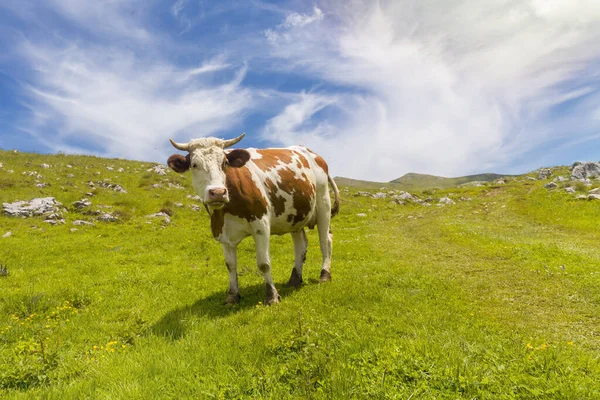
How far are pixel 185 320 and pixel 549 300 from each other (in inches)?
332

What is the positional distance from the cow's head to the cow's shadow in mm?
2571

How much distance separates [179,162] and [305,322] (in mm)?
4403

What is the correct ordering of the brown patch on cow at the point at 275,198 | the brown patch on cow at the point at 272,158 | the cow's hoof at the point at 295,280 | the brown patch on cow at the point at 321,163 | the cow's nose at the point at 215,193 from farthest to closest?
the brown patch on cow at the point at 321,163 < the cow's hoof at the point at 295,280 < the brown patch on cow at the point at 272,158 < the brown patch on cow at the point at 275,198 < the cow's nose at the point at 215,193

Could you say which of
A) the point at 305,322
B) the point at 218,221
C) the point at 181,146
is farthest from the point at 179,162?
the point at 305,322

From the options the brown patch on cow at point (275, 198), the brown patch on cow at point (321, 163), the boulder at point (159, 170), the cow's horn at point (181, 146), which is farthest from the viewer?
the boulder at point (159, 170)

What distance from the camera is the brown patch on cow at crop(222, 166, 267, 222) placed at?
26.4 feet

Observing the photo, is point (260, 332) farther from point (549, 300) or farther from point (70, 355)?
point (549, 300)

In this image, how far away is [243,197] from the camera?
8133mm

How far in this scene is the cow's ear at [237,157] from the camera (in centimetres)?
789

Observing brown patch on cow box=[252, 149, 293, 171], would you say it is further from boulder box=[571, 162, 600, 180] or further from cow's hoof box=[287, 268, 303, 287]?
boulder box=[571, 162, 600, 180]

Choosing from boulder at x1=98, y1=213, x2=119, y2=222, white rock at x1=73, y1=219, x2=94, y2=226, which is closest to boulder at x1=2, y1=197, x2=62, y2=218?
white rock at x1=73, y1=219, x2=94, y2=226

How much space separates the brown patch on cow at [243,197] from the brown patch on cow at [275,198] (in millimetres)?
493

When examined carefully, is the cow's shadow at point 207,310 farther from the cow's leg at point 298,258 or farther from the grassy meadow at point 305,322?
the cow's leg at point 298,258

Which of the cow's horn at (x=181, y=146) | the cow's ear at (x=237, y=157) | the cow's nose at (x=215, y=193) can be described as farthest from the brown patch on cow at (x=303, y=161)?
the cow's nose at (x=215, y=193)
